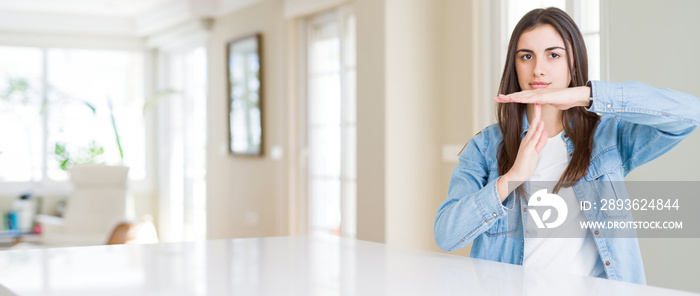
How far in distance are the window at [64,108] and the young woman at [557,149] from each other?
6349mm

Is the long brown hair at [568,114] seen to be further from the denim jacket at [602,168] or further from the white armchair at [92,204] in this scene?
the white armchair at [92,204]

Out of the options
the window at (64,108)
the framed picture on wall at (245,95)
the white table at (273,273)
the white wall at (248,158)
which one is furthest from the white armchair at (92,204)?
the white table at (273,273)

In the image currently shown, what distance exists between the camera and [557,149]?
168 cm

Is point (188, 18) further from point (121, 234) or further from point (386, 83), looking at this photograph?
point (386, 83)

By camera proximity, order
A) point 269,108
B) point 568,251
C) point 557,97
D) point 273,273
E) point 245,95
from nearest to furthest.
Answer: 1. point 273,273
2. point 557,97
3. point 568,251
4. point 269,108
5. point 245,95

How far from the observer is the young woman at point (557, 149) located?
1430mm

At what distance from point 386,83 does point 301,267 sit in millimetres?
2549

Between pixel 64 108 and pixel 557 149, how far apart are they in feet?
22.5

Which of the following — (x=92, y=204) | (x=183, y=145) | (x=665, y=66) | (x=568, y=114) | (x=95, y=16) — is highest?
(x=95, y=16)

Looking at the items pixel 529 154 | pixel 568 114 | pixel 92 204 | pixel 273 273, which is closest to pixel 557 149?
pixel 568 114

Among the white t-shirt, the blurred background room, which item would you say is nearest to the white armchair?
the blurred background room

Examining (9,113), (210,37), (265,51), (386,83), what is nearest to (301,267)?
(386,83)

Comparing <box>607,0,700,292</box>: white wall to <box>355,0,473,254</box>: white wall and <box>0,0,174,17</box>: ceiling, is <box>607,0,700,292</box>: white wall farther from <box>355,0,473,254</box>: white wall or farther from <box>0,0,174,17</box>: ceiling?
<box>0,0,174,17</box>: ceiling

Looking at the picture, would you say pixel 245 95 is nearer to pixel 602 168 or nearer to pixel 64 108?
pixel 64 108
